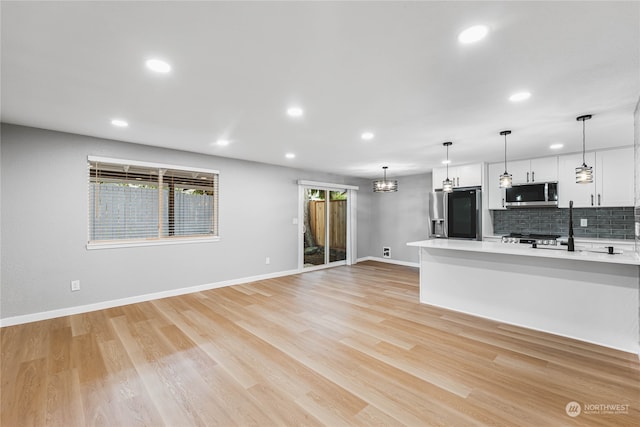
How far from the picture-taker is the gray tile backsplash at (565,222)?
4570mm

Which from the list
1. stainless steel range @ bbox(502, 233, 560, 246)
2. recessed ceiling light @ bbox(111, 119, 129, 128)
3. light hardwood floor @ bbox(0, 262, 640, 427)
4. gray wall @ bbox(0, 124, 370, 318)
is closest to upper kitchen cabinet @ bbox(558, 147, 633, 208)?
stainless steel range @ bbox(502, 233, 560, 246)

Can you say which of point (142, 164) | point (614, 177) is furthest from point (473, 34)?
point (614, 177)

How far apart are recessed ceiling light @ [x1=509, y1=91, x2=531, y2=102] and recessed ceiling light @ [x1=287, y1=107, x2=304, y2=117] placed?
6.38 feet

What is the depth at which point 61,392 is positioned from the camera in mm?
2102

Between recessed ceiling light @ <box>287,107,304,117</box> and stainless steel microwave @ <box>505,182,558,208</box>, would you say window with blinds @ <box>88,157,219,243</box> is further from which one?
stainless steel microwave @ <box>505,182,558,208</box>

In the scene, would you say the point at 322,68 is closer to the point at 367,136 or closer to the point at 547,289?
the point at 367,136

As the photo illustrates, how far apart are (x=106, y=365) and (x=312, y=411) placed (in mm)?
1911

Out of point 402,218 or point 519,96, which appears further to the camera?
point 402,218

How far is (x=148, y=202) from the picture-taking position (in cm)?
434

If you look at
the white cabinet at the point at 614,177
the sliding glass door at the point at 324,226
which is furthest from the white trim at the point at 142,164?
the white cabinet at the point at 614,177

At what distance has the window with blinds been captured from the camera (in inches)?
155

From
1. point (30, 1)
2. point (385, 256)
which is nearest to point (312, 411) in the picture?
point (30, 1)

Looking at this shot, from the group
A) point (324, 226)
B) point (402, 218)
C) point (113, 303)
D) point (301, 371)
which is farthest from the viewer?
point (402, 218)

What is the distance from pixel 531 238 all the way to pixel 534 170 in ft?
4.05
